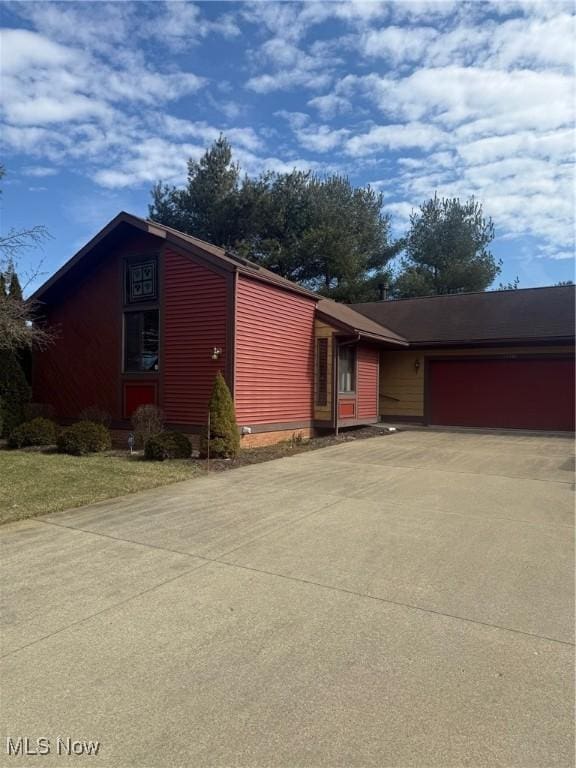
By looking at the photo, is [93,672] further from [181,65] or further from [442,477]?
[181,65]

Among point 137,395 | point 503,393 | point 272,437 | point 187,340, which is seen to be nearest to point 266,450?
point 272,437

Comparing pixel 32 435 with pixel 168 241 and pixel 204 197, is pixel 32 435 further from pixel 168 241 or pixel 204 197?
pixel 204 197

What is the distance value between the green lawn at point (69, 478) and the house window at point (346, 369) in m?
6.08

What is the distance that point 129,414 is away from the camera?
12719 mm

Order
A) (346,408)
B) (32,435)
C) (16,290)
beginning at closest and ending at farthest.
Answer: (32,435), (16,290), (346,408)

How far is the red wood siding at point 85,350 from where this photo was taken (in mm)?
13164

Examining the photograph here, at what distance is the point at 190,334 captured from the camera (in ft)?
38.5

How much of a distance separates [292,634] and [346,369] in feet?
39.2


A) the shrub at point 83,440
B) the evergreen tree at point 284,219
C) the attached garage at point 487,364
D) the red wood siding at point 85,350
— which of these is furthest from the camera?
the evergreen tree at point 284,219

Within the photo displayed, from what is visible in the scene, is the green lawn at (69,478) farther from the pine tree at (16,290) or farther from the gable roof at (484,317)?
the gable roof at (484,317)

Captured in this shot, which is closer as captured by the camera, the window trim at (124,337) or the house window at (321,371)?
the window trim at (124,337)

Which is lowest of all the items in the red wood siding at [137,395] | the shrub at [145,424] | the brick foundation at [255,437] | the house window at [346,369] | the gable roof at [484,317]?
the brick foundation at [255,437]

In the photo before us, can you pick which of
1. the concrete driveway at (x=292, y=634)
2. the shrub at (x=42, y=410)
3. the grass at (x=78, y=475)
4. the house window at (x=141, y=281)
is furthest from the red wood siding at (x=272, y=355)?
the shrub at (x=42, y=410)

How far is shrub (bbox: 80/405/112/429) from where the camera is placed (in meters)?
12.8
